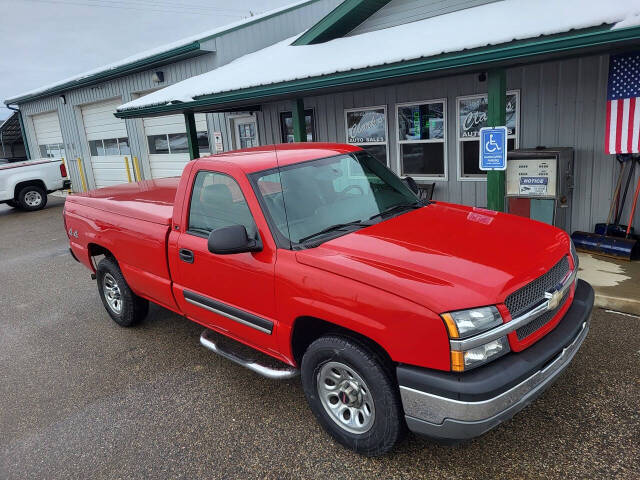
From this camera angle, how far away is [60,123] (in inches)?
754

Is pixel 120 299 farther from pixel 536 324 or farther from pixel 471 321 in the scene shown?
pixel 536 324

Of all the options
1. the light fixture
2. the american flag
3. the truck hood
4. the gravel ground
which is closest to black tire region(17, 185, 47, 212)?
the light fixture

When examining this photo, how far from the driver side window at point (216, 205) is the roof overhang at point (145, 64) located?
904cm

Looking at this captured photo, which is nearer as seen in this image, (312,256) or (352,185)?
(312,256)

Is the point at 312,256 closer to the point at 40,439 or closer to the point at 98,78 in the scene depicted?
the point at 40,439

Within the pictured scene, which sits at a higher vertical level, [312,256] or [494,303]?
[312,256]

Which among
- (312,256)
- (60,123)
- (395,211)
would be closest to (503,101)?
(395,211)

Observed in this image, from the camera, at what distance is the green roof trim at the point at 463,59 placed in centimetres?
455

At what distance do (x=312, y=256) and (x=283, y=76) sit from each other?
544 centimetres

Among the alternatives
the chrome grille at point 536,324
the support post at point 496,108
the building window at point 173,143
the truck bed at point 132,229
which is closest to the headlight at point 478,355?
the chrome grille at point 536,324

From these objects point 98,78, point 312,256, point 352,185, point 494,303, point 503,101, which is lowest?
point 494,303

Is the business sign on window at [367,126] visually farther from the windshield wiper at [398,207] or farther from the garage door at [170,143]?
the windshield wiper at [398,207]

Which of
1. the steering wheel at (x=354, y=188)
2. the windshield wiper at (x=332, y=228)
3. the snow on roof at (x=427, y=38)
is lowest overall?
the windshield wiper at (x=332, y=228)

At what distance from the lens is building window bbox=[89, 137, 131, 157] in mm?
16156
